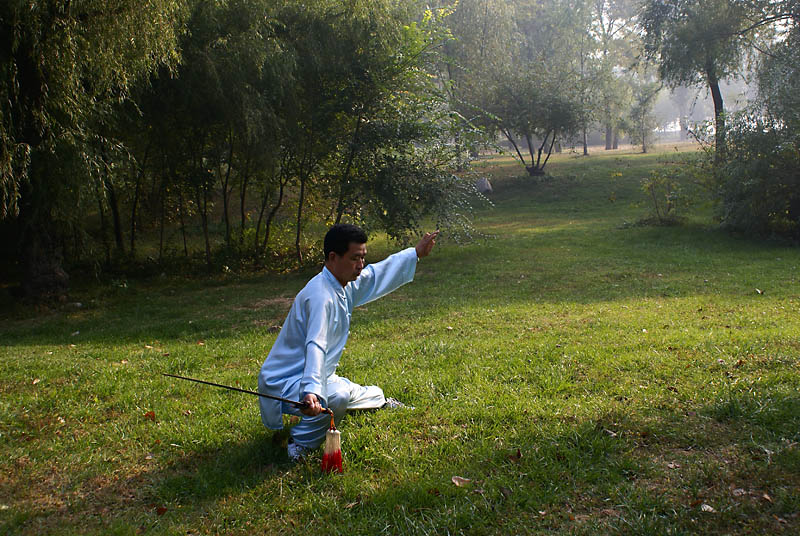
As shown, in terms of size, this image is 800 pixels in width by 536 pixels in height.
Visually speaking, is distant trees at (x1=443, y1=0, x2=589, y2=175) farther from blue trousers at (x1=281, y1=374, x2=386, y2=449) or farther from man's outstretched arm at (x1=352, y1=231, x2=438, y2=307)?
blue trousers at (x1=281, y1=374, x2=386, y2=449)

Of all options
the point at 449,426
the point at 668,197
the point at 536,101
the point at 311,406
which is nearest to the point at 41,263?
the point at 449,426

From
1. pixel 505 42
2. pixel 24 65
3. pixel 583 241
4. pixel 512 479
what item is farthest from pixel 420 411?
pixel 505 42

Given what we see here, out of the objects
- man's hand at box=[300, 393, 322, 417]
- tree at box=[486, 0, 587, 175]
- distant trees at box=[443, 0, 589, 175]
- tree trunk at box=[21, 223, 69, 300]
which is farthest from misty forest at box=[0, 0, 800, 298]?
distant trees at box=[443, 0, 589, 175]

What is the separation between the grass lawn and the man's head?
3.44ft

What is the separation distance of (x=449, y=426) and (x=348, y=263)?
1265 millimetres

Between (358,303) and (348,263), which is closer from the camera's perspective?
(348,263)

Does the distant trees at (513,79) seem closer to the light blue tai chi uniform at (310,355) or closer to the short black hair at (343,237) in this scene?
the short black hair at (343,237)

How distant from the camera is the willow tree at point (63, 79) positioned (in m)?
7.31

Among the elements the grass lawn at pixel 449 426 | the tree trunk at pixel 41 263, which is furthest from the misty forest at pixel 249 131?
the grass lawn at pixel 449 426

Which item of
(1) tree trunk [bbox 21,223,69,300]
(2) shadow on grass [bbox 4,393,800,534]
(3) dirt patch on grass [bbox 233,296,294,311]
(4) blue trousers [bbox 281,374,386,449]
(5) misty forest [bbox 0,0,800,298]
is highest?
(5) misty forest [bbox 0,0,800,298]

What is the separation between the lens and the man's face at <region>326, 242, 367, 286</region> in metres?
3.66

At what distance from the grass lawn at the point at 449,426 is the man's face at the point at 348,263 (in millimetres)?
1023

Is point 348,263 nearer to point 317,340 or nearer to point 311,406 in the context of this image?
point 317,340

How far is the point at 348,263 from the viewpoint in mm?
3686
